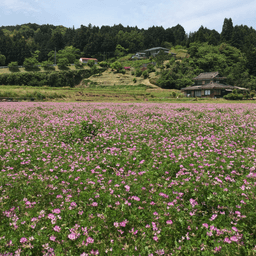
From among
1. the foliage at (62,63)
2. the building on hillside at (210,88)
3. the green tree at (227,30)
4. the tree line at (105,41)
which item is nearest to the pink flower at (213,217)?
the building on hillside at (210,88)

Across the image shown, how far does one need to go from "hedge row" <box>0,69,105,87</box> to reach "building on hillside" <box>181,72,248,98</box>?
55903 millimetres

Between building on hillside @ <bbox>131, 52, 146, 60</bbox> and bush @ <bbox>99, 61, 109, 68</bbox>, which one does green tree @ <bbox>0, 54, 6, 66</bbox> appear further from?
building on hillside @ <bbox>131, 52, 146, 60</bbox>

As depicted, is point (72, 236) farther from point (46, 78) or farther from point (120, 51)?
point (120, 51)

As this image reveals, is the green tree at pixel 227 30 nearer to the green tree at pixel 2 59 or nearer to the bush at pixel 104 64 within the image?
the bush at pixel 104 64

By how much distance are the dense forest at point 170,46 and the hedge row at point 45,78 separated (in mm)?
36520

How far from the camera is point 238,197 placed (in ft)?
12.3

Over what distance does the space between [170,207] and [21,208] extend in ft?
9.39

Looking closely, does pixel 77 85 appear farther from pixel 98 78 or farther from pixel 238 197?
pixel 238 197

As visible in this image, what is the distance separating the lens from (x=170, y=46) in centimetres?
16462

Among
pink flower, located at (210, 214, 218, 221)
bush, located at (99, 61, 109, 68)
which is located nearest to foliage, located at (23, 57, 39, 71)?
bush, located at (99, 61, 109, 68)

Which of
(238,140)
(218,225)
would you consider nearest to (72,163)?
(218,225)

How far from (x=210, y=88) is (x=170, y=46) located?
111785 mm

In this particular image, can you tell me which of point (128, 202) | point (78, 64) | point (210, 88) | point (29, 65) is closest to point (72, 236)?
point (128, 202)

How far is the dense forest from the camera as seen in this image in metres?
99.6
